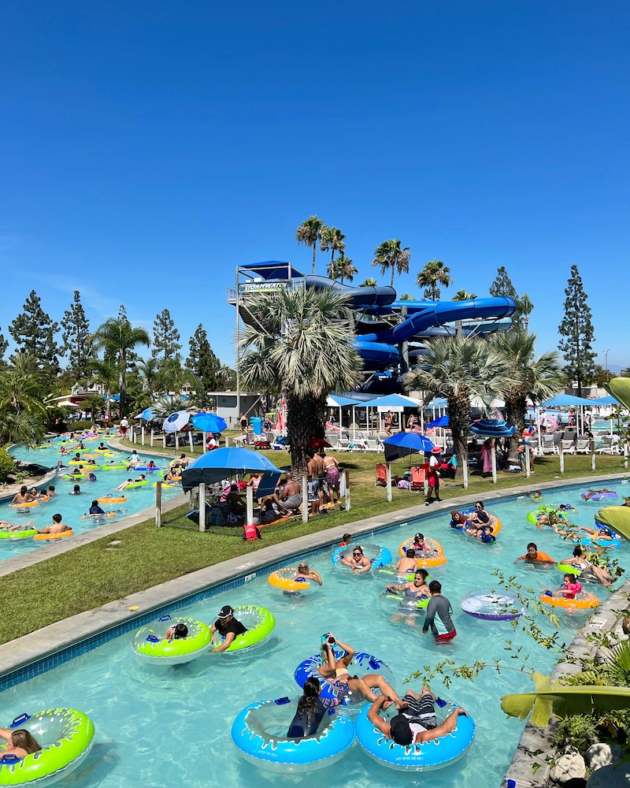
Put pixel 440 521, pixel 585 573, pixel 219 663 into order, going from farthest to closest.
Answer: pixel 440 521
pixel 585 573
pixel 219 663

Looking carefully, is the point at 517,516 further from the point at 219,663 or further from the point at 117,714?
the point at 117,714

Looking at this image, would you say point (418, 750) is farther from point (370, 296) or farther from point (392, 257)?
point (392, 257)

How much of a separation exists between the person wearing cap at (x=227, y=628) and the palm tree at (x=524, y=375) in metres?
17.2

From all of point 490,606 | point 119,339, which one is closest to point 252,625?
point 490,606

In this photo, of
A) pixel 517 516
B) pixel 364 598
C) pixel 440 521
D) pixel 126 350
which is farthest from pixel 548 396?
pixel 126 350

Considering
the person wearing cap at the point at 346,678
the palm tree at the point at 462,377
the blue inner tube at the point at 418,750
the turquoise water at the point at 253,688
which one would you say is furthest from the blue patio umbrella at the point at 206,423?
the blue inner tube at the point at 418,750

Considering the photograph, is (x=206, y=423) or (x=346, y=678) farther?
(x=206, y=423)

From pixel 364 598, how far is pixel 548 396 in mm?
16202

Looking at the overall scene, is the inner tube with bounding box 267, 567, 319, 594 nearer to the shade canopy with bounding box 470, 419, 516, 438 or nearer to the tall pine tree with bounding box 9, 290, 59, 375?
the shade canopy with bounding box 470, 419, 516, 438

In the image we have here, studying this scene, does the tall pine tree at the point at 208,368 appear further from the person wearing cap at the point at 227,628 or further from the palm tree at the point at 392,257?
the person wearing cap at the point at 227,628

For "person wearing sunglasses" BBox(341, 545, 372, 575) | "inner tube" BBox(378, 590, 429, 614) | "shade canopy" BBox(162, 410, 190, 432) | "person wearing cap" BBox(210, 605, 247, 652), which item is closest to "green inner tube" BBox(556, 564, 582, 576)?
"inner tube" BBox(378, 590, 429, 614)

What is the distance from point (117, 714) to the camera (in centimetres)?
664

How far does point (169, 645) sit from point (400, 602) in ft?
13.0

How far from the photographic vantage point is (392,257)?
57.4 meters
